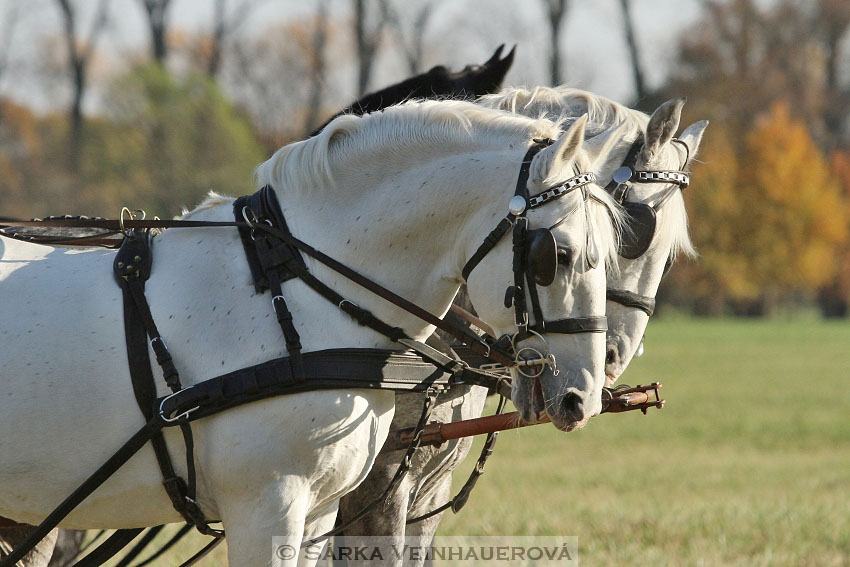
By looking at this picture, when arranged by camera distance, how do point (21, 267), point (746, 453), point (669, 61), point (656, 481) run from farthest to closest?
point (669, 61) → point (746, 453) → point (656, 481) → point (21, 267)

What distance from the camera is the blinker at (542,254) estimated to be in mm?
2725

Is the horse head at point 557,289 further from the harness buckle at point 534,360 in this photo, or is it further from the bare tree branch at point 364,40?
the bare tree branch at point 364,40

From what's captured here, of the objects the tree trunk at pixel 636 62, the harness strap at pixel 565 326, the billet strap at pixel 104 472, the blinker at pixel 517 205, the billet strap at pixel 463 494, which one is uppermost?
the tree trunk at pixel 636 62

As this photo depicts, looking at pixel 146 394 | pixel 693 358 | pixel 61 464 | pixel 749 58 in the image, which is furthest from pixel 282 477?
pixel 749 58

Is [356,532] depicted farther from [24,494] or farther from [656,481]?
[656,481]

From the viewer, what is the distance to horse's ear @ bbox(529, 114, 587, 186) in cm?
277

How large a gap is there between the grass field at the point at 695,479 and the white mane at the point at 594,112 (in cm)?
185

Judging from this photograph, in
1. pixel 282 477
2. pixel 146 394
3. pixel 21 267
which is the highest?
pixel 21 267

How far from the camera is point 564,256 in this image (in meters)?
2.78

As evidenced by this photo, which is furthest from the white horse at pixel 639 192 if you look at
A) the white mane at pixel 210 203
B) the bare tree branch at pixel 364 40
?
the bare tree branch at pixel 364 40

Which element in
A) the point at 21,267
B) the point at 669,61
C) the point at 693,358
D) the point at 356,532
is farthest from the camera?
the point at 669,61

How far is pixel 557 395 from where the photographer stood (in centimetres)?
281

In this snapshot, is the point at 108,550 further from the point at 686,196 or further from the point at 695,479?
the point at 686,196

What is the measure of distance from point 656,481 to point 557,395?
650 centimetres
